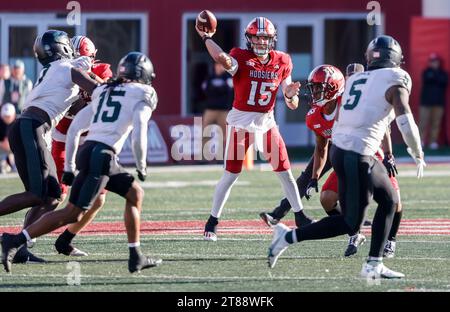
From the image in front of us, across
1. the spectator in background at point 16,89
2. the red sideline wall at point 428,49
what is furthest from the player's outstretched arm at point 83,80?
the red sideline wall at point 428,49

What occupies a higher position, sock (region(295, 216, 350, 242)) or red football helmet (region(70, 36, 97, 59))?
red football helmet (region(70, 36, 97, 59))

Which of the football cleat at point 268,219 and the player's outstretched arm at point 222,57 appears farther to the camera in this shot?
the football cleat at point 268,219

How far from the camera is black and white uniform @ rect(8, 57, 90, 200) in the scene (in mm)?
8883

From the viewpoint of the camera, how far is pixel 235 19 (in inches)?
864

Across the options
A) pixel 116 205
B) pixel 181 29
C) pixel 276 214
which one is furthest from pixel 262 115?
pixel 181 29

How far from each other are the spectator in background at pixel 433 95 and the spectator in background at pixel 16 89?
771 centimetres

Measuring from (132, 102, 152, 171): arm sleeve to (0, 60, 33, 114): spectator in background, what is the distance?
10.4 metres

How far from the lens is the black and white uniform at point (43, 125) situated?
8.88 metres

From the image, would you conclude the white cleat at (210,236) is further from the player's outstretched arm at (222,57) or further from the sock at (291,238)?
the sock at (291,238)

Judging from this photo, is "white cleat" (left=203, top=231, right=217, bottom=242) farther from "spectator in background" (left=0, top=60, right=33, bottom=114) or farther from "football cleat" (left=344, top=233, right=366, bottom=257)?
"spectator in background" (left=0, top=60, right=33, bottom=114)

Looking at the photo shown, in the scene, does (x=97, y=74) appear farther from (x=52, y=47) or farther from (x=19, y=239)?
(x=19, y=239)

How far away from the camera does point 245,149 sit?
10.5 meters

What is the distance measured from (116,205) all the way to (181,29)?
8.46 meters

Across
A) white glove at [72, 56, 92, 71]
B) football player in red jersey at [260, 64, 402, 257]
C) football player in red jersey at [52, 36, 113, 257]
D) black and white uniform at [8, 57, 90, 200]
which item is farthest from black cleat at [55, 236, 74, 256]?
football player in red jersey at [260, 64, 402, 257]
